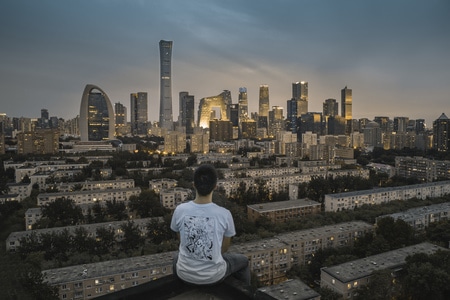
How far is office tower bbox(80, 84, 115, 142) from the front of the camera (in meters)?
20.0

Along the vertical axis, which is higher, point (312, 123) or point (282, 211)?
point (312, 123)

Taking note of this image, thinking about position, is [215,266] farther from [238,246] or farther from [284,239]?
[284,239]

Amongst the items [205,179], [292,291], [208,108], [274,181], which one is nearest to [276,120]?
[208,108]

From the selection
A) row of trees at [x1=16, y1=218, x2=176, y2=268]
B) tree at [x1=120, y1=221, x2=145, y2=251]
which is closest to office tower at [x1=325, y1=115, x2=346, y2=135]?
row of trees at [x1=16, y1=218, x2=176, y2=268]

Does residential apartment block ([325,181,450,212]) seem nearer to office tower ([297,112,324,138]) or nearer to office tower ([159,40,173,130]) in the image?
office tower ([297,112,324,138])

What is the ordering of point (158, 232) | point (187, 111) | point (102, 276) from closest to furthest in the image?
point (102, 276) → point (158, 232) → point (187, 111)

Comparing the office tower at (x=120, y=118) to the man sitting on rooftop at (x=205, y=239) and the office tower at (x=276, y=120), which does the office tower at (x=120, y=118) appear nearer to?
the office tower at (x=276, y=120)

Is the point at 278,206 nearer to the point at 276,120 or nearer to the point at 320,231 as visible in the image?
the point at 320,231

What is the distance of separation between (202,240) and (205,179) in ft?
0.44

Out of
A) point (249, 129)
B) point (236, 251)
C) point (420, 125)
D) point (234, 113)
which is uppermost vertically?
point (234, 113)

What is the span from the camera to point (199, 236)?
28.9 inches

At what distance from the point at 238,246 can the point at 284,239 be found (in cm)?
81

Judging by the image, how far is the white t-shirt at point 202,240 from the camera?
28.1 inches

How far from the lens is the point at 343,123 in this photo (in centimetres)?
3288
